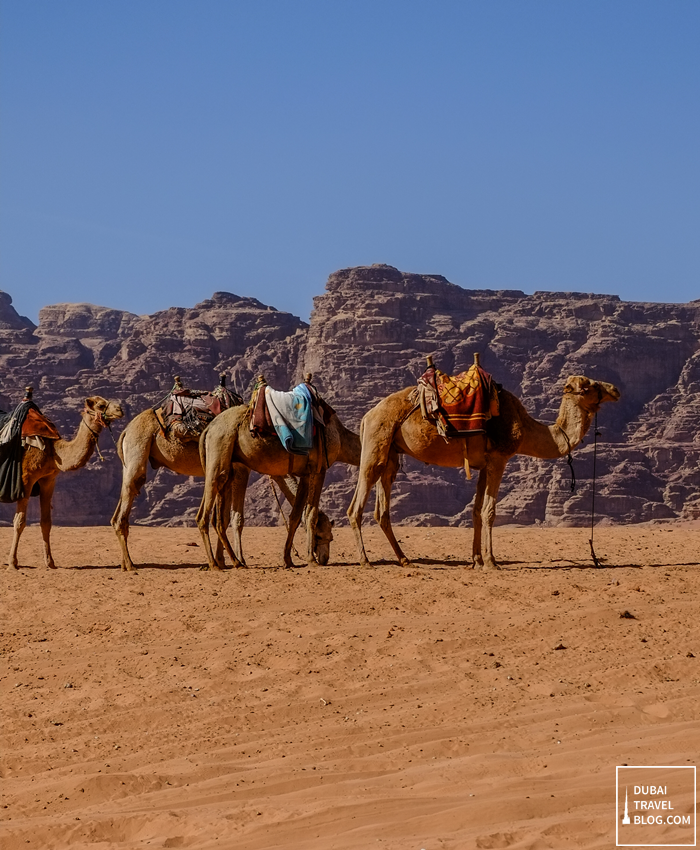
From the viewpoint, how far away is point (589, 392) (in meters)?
17.1

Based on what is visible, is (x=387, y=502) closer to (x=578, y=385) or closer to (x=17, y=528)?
(x=578, y=385)

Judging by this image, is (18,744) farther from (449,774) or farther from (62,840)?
(449,774)

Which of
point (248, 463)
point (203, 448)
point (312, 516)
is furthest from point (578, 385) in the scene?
point (203, 448)

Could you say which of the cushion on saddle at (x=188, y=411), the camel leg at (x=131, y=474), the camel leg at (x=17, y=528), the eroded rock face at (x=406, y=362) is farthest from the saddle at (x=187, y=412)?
the eroded rock face at (x=406, y=362)

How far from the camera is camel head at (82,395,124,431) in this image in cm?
1945

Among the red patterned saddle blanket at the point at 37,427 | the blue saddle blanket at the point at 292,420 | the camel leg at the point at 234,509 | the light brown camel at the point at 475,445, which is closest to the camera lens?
the light brown camel at the point at 475,445

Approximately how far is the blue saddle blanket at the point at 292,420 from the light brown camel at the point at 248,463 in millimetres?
214

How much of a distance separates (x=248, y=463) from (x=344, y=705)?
736 cm

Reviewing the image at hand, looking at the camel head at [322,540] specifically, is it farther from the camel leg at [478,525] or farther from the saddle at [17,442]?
the saddle at [17,442]

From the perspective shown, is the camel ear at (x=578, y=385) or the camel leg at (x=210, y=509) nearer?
the camel leg at (x=210, y=509)

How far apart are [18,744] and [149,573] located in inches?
288

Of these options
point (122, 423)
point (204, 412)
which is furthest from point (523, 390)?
point (204, 412)

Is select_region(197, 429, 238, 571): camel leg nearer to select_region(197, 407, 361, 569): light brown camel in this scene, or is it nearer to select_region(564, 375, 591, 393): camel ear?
select_region(197, 407, 361, 569): light brown camel

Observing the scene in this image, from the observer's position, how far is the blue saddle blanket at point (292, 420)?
53.9 feet
